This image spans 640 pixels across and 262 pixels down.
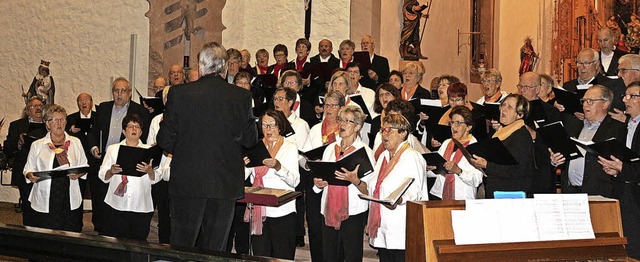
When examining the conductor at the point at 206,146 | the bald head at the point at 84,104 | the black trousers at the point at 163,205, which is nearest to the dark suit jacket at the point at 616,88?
the conductor at the point at 206,146

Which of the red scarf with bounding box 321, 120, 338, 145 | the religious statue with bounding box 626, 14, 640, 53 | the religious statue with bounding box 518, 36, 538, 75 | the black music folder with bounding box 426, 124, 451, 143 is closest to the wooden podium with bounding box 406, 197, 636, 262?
the black music folder with bounding box 426, 124, 451, 143

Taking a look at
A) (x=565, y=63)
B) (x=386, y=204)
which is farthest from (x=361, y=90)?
(x=565, y=63)

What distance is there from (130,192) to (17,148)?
3.18 m

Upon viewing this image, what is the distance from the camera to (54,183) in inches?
294

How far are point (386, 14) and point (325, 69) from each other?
13.7ft

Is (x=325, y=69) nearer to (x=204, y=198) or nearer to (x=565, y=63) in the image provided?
(x=204, y=198)

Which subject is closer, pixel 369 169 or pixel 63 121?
pixel 369 169

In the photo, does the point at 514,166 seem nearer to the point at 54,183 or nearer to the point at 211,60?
the point at 211,60

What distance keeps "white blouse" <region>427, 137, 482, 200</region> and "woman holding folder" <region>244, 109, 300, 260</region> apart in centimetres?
108

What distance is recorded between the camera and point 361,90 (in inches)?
354

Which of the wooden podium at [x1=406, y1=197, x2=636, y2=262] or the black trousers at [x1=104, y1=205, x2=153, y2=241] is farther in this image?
the black trousers at [x1=104, y1=205, x2=153, y2=241]

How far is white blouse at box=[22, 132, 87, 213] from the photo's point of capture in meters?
7.43

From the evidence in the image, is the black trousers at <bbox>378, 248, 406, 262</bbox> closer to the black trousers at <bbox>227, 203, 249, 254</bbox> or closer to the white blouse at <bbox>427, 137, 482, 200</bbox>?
the white blouse at <bbox>427, 137, 482, 200</bbox>

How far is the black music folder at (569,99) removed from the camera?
7082 mm
